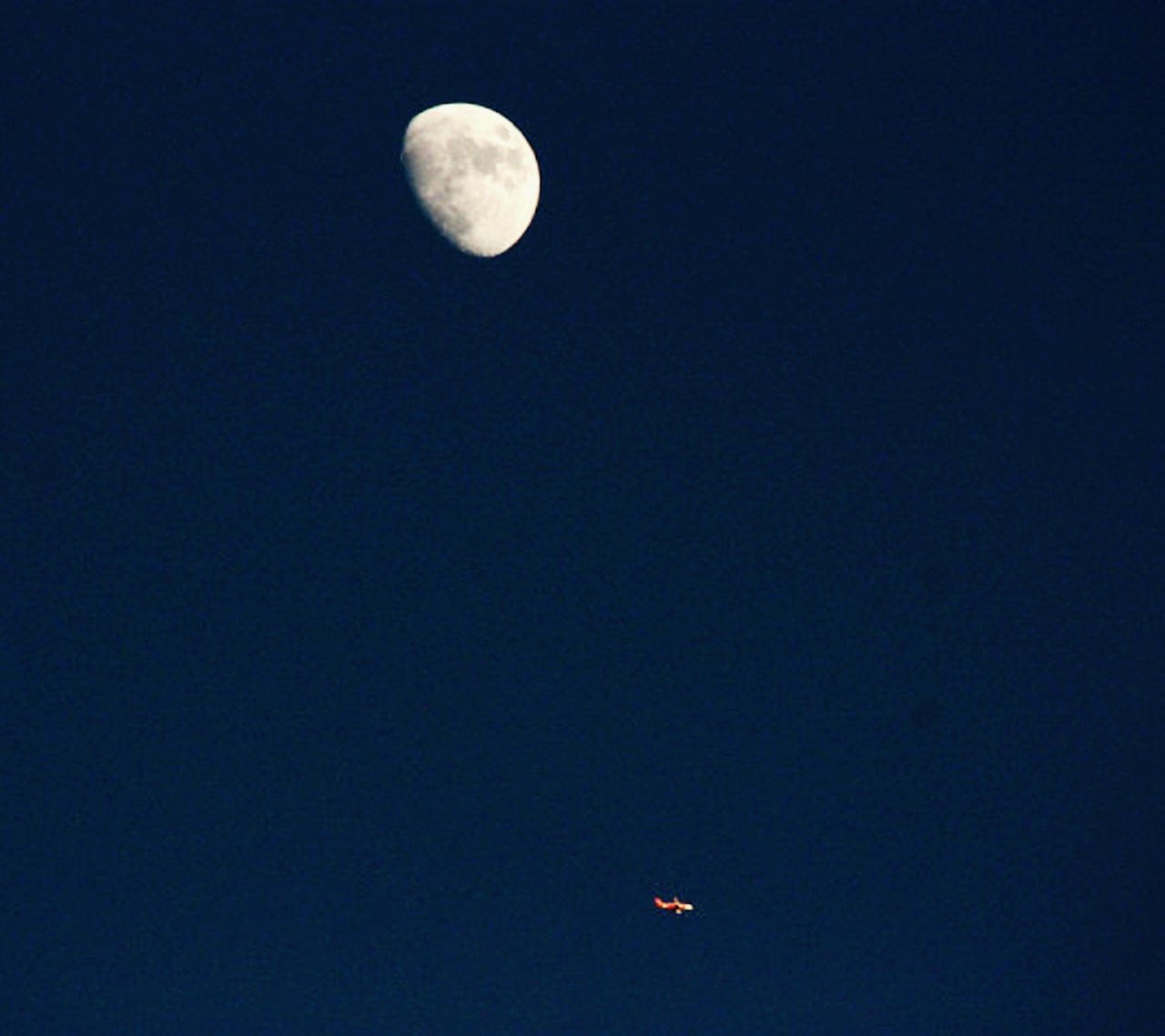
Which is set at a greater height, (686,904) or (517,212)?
(517,212)

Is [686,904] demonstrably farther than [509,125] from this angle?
Yes

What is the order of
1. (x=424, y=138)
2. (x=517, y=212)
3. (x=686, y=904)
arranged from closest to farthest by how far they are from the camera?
(x=424, y=138)
(x=517, y=212)
(x=686, y=904)

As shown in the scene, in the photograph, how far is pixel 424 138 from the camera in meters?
14.3

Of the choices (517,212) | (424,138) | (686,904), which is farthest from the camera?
(686,904)

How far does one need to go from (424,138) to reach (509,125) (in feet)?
5.11

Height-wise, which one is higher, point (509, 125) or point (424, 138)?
point (509, 125)

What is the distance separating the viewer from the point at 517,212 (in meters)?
15.2

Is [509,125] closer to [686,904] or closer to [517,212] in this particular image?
[517,212]

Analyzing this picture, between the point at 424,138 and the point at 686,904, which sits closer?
the point at 424,138

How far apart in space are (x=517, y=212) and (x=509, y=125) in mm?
1380

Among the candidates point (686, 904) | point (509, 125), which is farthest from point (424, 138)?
point (686, 904)

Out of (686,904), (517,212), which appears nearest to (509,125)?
(517,212)

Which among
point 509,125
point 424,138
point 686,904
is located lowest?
point 686,904

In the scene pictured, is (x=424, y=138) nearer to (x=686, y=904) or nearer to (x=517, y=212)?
(x=517, y=212)
